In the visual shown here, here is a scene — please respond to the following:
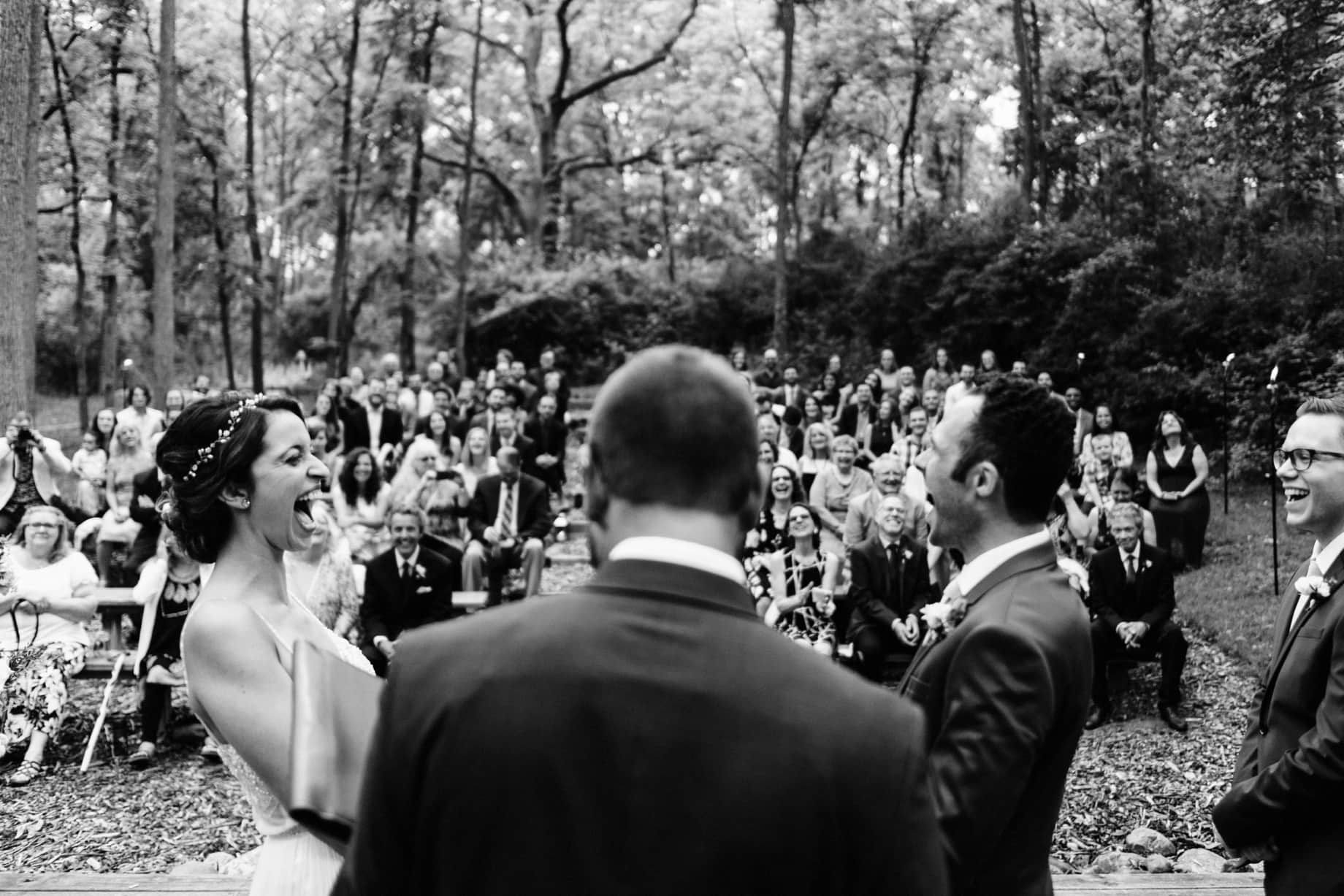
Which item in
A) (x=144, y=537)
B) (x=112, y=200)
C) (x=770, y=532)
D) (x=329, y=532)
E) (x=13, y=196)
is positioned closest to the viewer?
(x=329, y=532)

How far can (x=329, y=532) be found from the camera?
326 inches

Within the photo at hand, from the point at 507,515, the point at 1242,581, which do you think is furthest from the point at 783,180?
the point at 507,515

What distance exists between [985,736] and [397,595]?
261 inches

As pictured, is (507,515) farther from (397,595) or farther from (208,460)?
(208,460)

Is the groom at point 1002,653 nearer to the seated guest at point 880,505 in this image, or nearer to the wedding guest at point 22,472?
the seated guest at point 880,505

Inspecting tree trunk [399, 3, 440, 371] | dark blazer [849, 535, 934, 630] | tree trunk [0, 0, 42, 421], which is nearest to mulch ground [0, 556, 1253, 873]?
dark blazer [849, 535, 934, 630]

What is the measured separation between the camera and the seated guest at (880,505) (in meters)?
8.59

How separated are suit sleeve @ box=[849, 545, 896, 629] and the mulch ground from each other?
152 centimetres

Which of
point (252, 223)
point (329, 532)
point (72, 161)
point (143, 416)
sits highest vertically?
point (72, 161)

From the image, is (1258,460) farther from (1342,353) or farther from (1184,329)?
(1184,329)

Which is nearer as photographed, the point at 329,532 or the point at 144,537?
the point at 329,532

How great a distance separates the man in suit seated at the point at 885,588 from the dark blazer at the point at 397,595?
2.88 metres

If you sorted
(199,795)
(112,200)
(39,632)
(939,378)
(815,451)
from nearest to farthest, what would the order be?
(199,795), (39,632), (815,451), (939,378), (112,200)

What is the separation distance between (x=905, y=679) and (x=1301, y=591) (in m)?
→ 1.24
